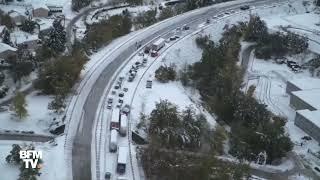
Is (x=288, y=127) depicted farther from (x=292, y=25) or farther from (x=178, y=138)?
(x=292, y=25)

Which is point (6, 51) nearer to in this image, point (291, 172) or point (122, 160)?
point (122, 160)

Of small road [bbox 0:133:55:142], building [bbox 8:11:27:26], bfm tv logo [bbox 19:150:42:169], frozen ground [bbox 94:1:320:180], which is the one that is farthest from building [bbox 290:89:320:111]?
building [bbox 8:11:27:26]

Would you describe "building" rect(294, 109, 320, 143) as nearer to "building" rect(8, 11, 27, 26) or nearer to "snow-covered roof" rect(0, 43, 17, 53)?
"snow-covered roof" rect(0, 43, 17, 53)

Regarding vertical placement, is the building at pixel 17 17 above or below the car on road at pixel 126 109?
above

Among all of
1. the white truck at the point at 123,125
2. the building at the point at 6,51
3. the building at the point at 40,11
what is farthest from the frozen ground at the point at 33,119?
the building at the point at 40,11

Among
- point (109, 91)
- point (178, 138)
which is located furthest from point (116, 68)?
point (178, 138)

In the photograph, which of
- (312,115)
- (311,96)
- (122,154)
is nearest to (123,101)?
(122,154)

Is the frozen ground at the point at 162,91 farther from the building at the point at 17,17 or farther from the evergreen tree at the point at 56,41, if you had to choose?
the building at the point at 17,17
